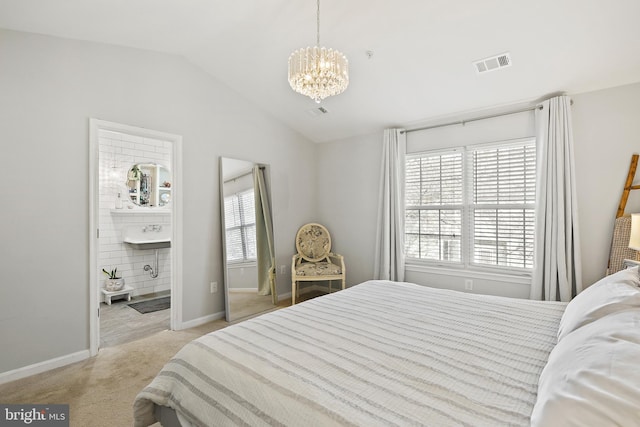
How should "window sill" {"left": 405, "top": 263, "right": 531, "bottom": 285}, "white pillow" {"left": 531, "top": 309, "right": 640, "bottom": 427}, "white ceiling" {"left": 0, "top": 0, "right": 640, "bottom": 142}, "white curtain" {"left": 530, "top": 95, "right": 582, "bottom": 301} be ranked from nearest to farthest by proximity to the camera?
"white pillow" {"left": 531, "top": 309, "right": 640, "bottom": 427} < "white ceiling" {"left": 0, "top": 0, "right": 640, "bottom": 142} < "white curtain" {"left": 530, "top": 95, "right": 582, "bottom": 301} < "window sill" {"left": 405, "top": 263, "right": 531, "bottom": 285}

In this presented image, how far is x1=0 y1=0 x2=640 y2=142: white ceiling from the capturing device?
7.64 ft

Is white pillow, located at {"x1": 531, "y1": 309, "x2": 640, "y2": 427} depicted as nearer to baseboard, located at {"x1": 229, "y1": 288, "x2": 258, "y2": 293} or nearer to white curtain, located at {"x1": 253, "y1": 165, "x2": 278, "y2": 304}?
baseboard, located at {"x1": 229, "y1": 288, "x2": 258, "y2": 293}

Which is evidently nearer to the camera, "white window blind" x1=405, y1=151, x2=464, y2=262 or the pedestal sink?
"white window blind" x1=405, y1=151, x2=464, y2=262

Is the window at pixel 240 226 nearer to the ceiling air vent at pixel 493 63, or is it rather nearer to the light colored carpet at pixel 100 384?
the light colored carpet at pixel 100 384

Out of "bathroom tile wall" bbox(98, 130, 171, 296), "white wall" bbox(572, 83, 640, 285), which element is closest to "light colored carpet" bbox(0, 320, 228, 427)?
"bathroom tile wall" bbox(98, 130, 171, 296)

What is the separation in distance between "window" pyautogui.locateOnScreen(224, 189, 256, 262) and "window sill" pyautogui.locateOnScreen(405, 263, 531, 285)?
2.05 m

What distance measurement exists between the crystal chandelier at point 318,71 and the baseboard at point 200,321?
107 inches

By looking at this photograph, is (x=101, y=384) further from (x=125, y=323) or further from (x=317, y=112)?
(x=317, y=112)

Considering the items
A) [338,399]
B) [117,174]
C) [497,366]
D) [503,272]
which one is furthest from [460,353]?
[117,174]

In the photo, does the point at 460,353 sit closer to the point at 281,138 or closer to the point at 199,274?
the point at 199,274

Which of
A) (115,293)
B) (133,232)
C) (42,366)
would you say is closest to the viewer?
(42,366)

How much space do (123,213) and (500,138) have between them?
198 inches

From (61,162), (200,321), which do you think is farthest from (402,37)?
(200,321)

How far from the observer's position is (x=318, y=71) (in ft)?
7.16
